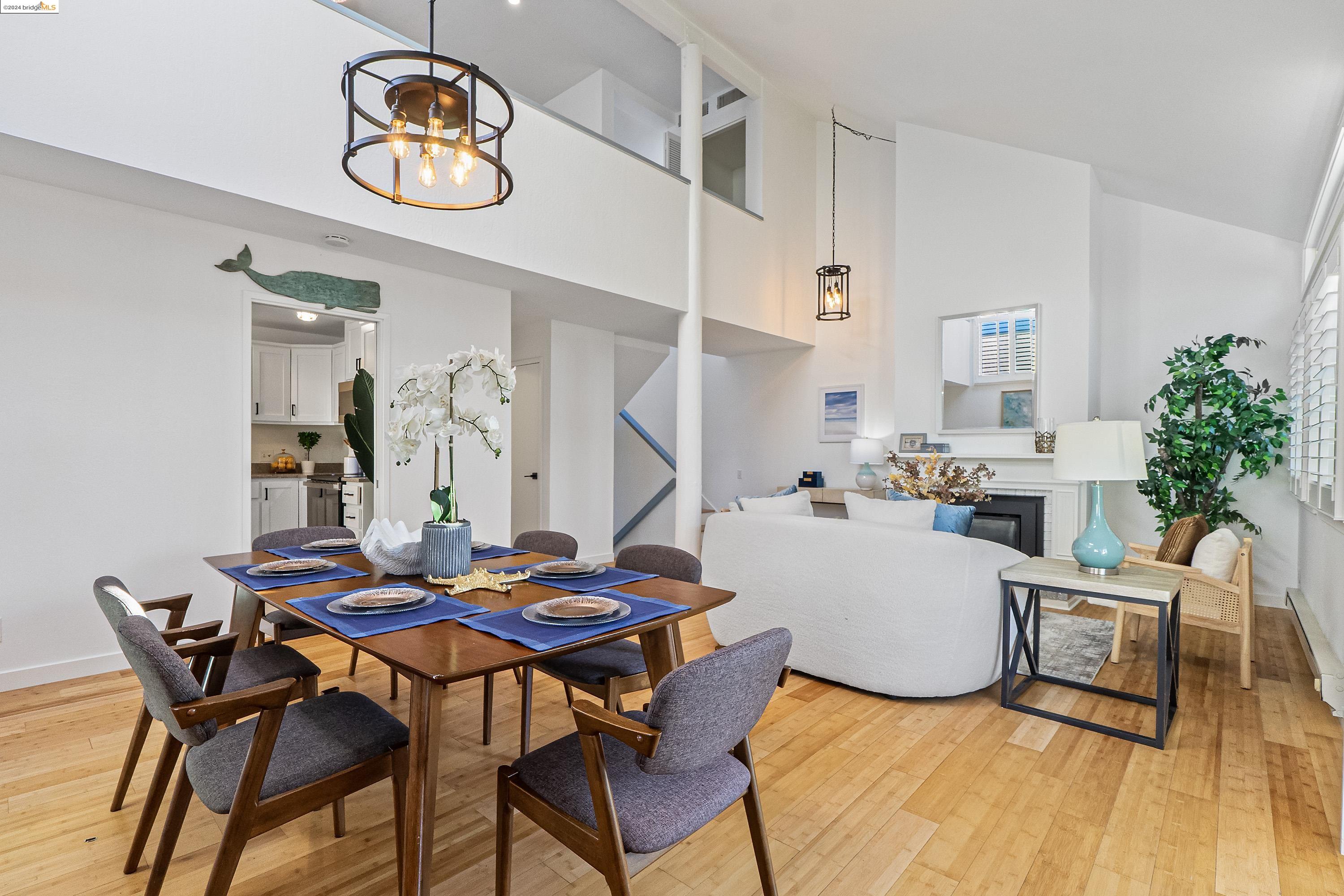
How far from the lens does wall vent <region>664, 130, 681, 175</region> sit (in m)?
6.85

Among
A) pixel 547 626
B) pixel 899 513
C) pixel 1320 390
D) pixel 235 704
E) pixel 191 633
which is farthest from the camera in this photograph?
pixel 899 513

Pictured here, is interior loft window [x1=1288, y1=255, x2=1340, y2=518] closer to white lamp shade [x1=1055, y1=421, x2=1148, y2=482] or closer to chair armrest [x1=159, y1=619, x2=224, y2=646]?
white lamp shade [x1=1055, y1=421, x2=1148, y2=482]

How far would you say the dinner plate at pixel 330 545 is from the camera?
243 cm

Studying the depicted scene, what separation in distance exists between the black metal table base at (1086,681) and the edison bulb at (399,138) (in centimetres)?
280

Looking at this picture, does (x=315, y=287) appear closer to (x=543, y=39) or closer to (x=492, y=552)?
(x=492, y=552)

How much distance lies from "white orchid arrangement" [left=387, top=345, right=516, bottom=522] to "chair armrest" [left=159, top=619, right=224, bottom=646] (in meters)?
0.71

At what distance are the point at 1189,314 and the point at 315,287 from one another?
20.6 feet

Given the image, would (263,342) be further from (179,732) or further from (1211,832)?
(1211,832)

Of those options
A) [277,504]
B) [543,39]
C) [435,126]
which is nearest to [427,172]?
[435,126]

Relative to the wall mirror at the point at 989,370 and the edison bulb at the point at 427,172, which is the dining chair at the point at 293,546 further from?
the wall mirror at the point at 989,370

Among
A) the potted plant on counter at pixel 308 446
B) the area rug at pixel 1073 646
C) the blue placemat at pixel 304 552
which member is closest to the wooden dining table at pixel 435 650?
the blue placemat at pixel 304 552

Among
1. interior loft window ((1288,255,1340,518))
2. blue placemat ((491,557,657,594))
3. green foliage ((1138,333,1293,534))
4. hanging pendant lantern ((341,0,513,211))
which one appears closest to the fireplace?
green foliage ((1138,333,1293,534))

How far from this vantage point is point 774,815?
1.95 metres

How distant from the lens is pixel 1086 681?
10.1ft
